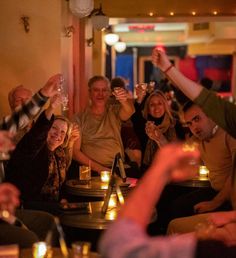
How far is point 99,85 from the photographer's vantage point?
517 cm

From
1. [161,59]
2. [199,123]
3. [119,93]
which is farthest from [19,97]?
[161,59]

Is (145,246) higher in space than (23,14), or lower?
lower

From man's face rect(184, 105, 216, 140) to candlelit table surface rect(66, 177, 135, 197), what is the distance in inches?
27.4

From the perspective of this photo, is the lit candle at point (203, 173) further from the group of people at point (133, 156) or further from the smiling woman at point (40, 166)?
the smiling woman at point (40, 166)

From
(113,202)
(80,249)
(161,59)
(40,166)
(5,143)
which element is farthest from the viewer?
(40,166)

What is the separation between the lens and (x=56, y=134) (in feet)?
13.0

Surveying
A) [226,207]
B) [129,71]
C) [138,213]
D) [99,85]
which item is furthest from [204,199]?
[129,71]

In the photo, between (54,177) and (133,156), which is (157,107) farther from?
(54,177)

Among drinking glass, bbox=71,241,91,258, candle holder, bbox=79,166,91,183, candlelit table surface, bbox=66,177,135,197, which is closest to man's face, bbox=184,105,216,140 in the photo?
candlelit table surface, bbox=66,177,135,197

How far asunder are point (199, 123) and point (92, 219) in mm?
1058

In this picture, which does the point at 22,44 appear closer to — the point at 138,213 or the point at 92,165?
the point at 92,165

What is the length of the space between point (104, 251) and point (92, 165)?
3724 millimetres

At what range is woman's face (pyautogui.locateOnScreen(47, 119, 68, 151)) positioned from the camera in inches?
155

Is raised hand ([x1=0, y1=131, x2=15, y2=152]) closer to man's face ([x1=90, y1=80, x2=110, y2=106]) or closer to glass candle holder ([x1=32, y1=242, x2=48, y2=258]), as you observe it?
glass candle holder ([x1=32, y1=242, x2=48, y2=258])
